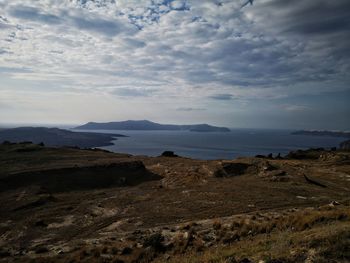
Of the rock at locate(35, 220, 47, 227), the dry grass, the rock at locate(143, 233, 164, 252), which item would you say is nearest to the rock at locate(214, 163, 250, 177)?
the dry grass

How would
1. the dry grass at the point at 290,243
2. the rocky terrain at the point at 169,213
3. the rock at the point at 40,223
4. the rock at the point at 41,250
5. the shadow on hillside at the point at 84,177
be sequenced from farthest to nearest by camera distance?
the shadow on hillside at the point at 84,177, the rock at the point at 40,223, the rock at the point at 41,250, the rocky terrain at the point at 169,213, the dry grass at the point at 290,243

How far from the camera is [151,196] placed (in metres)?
28.3

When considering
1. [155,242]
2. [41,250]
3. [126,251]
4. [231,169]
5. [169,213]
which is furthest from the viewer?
[231,169]

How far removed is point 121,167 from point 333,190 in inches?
1074

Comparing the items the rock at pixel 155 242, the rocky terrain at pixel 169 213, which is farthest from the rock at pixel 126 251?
the rock at pixel 155 242

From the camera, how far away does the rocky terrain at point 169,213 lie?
12.0 m

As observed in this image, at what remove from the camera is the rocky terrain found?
11991 mm

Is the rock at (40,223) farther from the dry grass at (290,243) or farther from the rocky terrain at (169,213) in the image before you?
the dry grass at (290,243)

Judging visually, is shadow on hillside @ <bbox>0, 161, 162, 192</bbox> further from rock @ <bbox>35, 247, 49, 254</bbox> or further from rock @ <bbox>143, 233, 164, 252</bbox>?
rock @ <bbox>143, 233, 164, 252</bbox>

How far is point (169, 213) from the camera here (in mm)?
21734

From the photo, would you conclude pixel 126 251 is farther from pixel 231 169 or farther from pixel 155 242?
pixel 231 169

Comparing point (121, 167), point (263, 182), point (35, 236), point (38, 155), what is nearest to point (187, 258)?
point (35, 236)

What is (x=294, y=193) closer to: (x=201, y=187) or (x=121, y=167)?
(x=201, y=187)

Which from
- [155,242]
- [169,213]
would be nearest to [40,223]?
[169,213]
